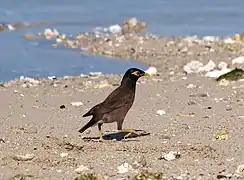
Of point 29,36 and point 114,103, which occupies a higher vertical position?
point 29,36

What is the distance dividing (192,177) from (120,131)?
2.20m

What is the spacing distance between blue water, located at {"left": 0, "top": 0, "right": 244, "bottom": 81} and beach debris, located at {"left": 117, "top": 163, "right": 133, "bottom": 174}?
7.35m

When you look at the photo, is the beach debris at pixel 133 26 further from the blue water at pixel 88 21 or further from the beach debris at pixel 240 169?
the beach debris at pixel 240 169

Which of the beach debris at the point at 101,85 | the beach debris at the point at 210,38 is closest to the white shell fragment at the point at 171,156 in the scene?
the beach debris at the point at 101,85

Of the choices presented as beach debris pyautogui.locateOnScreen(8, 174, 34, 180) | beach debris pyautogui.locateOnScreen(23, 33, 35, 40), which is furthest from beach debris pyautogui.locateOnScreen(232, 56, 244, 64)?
beach debris pyautogui.locateOnScreen(8, 174, 34, 180)

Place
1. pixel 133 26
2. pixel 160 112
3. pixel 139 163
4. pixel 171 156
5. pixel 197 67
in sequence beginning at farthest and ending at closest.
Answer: pixel 133 26 < pixel 197 67 < pixel 160 112 < pixel 171 156 < pixel 139 163

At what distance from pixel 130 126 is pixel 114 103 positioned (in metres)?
0.90

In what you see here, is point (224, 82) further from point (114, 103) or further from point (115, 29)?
point (115, 29)

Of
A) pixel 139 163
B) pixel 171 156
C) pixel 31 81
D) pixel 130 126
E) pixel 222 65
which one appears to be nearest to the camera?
pixel 139 163

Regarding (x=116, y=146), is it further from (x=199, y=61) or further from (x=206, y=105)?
(x=199, y=61)

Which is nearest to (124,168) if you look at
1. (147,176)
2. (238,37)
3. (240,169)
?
(147,176)

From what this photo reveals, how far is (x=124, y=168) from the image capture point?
7480 millimetres

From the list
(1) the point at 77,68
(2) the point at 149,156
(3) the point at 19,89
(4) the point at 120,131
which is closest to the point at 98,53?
(1) the point at 77,68

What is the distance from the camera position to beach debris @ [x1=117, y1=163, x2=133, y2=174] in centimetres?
743
